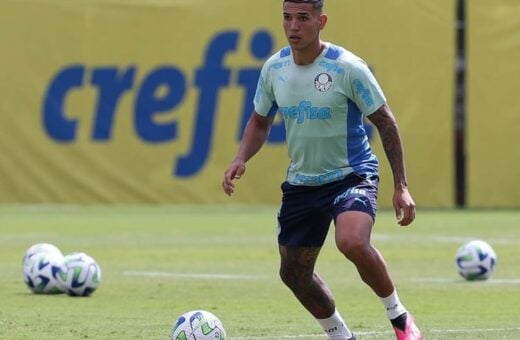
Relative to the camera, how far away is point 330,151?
9805 millimetres

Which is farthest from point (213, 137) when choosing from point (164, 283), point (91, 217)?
point (164, 283)

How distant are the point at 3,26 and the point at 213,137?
4.10 m

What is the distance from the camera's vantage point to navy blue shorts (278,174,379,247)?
978cm

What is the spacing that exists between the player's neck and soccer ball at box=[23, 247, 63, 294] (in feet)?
15.2

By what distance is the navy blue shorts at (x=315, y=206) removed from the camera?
9781 mm

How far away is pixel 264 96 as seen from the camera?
10148mm

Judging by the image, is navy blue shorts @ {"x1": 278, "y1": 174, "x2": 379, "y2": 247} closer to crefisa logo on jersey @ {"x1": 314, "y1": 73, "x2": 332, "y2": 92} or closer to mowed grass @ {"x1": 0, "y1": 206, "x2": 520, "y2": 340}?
crefisa logo on jersey @ {"x1": 314, "y1": 73, "x2": 332, "y2": 92}

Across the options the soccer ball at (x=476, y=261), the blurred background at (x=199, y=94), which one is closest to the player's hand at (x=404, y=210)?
the soccer ball at (x=476, y=261)

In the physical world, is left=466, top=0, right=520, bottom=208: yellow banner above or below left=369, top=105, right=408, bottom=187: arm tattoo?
below

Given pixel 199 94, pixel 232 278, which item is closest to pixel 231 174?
pixel 232 278

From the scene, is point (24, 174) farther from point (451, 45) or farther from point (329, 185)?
point (329, 185)

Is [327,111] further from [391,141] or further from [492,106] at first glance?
[492,106]

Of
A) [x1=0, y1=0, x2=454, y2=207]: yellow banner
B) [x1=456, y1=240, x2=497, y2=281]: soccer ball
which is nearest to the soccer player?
[x1=456, y1=240, x2=497, y2=281]: soccer ball

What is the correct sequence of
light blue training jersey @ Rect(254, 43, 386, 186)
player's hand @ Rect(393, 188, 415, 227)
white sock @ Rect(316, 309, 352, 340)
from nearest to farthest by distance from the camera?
player's hand @ Rect(393, 188, 415, 227) < light blue training jersey @ Rect(254, 43, 386, 186) < white sock @ Rect(316, 309, 352, 340)
